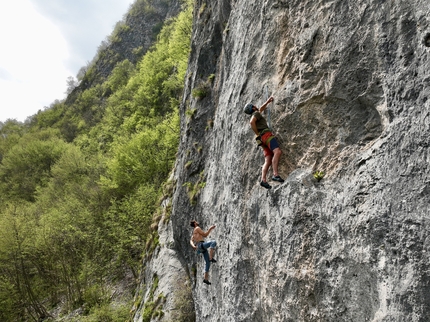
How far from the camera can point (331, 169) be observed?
5.26m

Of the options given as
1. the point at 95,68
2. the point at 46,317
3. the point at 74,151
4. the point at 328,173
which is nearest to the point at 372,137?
the point at 328,173

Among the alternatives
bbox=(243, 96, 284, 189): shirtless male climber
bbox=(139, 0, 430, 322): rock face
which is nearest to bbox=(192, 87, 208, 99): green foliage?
bbox=(139, 0, 430, 322): rock face

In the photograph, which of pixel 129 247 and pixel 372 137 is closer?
pixel 372 137

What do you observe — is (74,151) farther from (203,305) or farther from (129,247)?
(203,305)

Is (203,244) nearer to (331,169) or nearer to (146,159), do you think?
(331,169)

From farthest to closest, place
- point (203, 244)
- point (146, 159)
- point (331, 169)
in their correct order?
point (146, 159) < point (203, 244) < point (331, 169)

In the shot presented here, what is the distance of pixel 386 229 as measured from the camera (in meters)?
4.00

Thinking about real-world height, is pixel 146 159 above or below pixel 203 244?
above

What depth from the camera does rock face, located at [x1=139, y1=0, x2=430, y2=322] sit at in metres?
3.85

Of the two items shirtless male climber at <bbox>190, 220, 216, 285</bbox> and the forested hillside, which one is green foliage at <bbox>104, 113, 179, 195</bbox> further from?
shirtless male climber at <bbox>190, 220, 216, 285</bbox>

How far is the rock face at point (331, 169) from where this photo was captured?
3.85 metres

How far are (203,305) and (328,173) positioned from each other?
7.48m

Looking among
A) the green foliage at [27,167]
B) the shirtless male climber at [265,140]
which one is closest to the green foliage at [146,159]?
the shirtless male climber at [265,140]

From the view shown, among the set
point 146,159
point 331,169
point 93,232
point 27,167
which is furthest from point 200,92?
point 27,167
